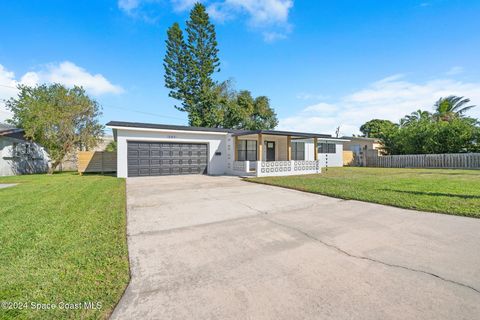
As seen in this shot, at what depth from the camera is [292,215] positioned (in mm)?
4809

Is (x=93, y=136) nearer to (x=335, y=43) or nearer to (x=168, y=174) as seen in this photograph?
(x=168, y=174)

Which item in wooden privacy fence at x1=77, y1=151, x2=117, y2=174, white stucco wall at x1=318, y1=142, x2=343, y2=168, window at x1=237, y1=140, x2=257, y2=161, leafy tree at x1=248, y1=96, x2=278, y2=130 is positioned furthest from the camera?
leafy tree at x1=248, y1=96, x2=278, y2=130

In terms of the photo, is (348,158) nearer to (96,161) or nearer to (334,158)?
(334,158)

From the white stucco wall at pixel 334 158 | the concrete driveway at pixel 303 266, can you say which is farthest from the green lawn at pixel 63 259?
the white stucco wall at pixel 334 158

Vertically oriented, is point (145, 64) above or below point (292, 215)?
above

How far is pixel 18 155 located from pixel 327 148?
83.8 ft

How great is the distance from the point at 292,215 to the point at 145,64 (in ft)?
57.1

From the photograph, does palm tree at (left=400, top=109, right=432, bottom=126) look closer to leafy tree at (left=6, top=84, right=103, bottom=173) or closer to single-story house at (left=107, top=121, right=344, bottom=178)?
single-story house at (left=107, top=121, right=344, bottom=178)

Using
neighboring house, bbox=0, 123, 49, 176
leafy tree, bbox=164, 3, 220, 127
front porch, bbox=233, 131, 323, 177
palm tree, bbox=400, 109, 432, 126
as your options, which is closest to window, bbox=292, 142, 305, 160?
front porch, bbox=233, 131, 323, 177

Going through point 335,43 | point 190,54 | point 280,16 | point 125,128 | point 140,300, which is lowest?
point 140,300

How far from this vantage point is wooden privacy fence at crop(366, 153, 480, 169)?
1703 centimetres

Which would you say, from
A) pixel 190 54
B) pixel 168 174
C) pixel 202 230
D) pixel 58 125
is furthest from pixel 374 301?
pixel 190 54

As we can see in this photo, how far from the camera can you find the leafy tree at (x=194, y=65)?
28219 millimetres

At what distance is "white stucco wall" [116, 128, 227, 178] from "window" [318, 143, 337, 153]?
11.1 m
